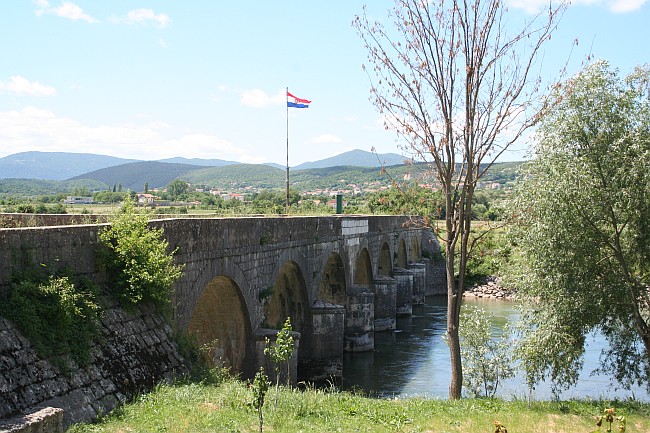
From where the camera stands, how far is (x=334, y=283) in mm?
27125

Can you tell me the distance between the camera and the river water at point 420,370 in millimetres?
19141

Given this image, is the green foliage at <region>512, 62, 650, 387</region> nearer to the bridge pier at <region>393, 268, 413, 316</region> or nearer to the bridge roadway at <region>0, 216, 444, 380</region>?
the bridge roadway at <region>0, 216, 444, 380</region>

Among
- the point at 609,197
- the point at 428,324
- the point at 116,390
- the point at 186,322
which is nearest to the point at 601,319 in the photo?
the point at 609,197

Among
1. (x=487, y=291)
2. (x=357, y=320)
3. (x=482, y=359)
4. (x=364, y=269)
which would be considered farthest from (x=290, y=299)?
(x=487, y=291)

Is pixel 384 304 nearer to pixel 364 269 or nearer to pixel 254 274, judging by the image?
pixel 364 269

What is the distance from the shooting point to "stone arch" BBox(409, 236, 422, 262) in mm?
47719

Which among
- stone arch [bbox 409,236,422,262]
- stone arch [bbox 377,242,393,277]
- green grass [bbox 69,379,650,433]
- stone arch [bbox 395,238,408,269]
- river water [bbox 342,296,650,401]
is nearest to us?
green grass [bbox 69,379,650,433]

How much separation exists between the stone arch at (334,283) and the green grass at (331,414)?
1388cm

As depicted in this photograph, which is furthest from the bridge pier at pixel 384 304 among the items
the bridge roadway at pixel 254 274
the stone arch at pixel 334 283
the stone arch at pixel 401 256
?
the stone arch at pixel 401 256

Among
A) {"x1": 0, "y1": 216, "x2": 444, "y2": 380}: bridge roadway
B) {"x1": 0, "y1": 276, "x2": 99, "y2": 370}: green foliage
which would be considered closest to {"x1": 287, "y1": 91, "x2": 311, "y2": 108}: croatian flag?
{"x1": 0, "y1": 216, "x2": 444, "y2": 380}: bridge roadway

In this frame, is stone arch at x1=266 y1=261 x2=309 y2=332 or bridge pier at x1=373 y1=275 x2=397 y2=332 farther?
bridge pier at x1=373 y1=275 x2=397 y2=332

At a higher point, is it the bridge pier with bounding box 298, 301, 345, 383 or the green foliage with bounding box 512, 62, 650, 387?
the green foliage with bounding box 512, 62, 650, 387

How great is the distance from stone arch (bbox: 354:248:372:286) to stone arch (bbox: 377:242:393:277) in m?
3.75

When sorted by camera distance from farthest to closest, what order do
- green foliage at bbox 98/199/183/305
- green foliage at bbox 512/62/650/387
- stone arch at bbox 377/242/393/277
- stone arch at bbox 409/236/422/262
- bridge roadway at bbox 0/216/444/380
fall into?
stone arch at bbox 409/236/422/262 → stone arch at bbox 377/242/393/277 → green foliage at bbox 512/62/650/387 → green foliage at bbox 98/199/183/305 → bridge roadway at bbox 0/216/444/380
